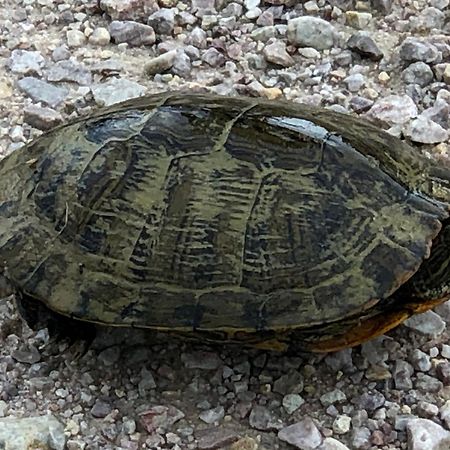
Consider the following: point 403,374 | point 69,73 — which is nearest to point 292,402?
point 403,374

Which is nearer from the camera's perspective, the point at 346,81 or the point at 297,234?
the point at 297,234

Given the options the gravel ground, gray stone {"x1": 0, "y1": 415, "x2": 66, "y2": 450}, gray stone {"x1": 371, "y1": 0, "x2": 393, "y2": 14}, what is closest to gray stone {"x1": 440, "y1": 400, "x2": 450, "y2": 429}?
the gravel ground

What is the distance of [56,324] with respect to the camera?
265 centimetres

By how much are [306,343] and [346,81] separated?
1333 mm

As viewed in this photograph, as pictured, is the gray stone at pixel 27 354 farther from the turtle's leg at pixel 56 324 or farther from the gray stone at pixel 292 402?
the gray stone at pixel 292 402

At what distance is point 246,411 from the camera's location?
2.49m

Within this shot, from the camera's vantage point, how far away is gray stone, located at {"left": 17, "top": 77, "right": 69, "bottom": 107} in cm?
343

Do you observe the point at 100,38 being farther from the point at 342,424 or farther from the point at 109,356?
the point at 342,424

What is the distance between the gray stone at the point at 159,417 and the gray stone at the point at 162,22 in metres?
1.73

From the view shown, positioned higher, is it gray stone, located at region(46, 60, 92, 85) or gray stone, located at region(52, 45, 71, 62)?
gray stone, located at region(52, 45, 71, 62)

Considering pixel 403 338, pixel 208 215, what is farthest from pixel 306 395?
pixel 208 215

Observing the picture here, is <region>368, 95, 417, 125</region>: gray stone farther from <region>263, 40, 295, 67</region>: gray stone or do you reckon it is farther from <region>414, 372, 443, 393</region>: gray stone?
<region>414, 372, 443, 393</region>: gray stone

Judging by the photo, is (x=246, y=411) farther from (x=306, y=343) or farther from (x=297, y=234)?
(x=297, y=234)

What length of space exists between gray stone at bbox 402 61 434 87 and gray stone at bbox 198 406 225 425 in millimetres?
1579
